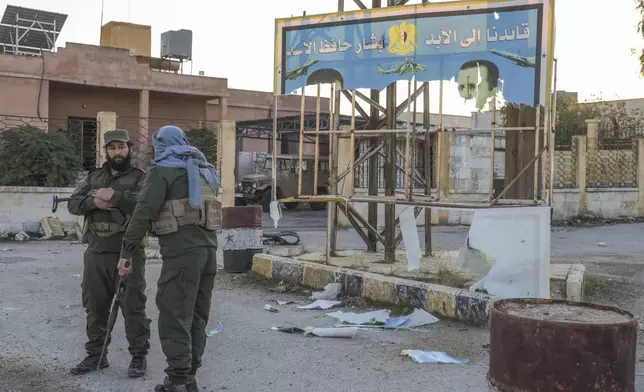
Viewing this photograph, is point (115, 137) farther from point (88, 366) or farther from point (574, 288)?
point (574, 288)

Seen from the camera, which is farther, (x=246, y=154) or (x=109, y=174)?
(x=246, y=154)

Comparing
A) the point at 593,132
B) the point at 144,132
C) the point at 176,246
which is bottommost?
the point at 176,246

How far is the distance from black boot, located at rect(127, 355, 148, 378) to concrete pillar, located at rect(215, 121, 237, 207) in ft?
34.3

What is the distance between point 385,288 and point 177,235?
3.20m

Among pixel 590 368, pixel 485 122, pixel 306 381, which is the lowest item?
pixel 306 381

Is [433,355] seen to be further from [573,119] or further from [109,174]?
[573,119]

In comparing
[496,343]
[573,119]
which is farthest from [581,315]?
[573,119]

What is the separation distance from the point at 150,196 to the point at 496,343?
220cm

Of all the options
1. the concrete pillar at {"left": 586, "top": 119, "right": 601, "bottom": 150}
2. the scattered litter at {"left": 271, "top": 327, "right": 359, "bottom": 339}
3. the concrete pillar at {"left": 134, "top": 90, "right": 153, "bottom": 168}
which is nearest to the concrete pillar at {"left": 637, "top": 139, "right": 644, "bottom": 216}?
the concrete pillar at {"left": 586, "top": 119, "right": 601, "bottom": 150}

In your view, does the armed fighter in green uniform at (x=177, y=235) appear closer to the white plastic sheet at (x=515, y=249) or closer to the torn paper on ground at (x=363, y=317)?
the torn paper on ground at (x=363, y=317)

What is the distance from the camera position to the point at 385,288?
6809 mm

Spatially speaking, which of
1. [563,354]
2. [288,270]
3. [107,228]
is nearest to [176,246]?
[107,228]

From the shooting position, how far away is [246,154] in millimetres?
28297

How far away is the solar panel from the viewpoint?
24500 mm
